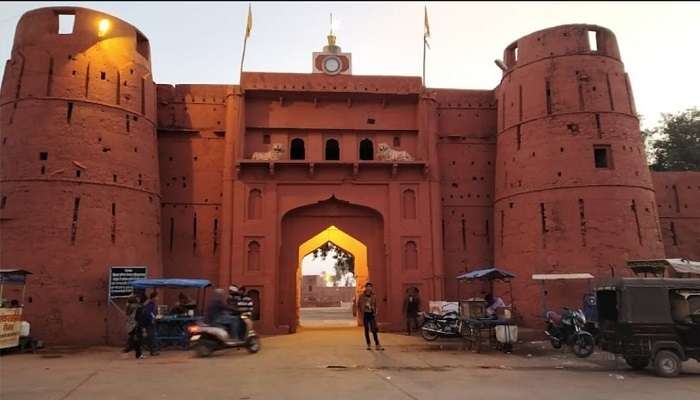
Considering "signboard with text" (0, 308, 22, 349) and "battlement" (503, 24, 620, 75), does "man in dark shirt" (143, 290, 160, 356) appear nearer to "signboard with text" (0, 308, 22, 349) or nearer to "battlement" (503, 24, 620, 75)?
"signboard with text" (0, 308, 22, 349)

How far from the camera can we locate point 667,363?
1038cm

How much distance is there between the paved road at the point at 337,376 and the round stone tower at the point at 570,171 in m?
5.61

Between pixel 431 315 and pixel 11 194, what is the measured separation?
45.6 ft

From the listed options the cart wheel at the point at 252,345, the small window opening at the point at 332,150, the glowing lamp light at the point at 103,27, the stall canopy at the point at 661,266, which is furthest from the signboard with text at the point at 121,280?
the stall canopy at the point at 661,266

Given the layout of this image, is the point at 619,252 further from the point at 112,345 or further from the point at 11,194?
the point at 11,194

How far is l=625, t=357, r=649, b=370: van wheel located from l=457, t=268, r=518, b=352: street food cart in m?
3.23

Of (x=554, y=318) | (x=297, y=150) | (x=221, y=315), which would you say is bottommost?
(x=554, y=318)

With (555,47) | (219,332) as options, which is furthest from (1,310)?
(555,47)

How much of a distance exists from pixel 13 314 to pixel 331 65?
14887mm

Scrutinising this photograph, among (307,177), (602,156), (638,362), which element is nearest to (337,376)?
(638,362)

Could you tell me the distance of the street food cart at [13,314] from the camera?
13922mm

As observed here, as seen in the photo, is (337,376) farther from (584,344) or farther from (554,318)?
(554,318)

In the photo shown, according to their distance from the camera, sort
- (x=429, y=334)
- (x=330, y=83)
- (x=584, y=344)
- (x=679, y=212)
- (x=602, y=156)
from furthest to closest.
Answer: (x=679, y=212) → (x=330, y=83) → (x=602, y=156) → (x=429, y=334) → (x=584, y=344)

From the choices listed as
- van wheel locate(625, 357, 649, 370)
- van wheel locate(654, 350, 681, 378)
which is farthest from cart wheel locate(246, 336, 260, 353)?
van wheel locate(654, 350, 681, 378)
